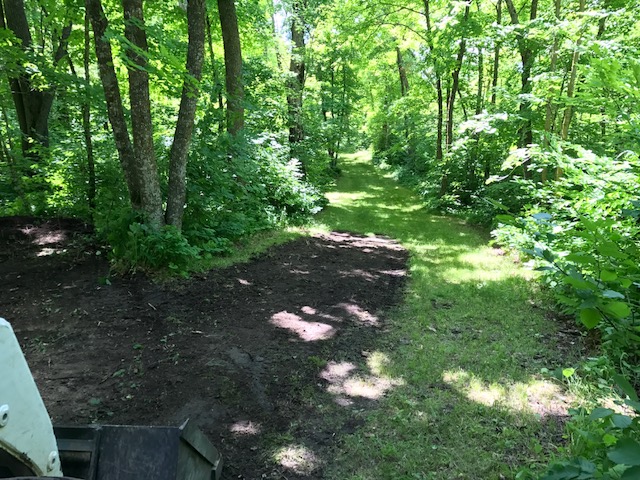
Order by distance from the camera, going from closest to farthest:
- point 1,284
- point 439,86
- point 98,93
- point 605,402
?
point 605,402 → point 1,284 → point 98,93 → point 439,86

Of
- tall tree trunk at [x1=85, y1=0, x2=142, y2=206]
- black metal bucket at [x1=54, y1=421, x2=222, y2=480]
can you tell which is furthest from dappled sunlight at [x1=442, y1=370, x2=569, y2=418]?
tall tree trunk at [x1=85, y1=0, x2=142, y2=206]

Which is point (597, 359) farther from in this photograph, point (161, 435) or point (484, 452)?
point (161, 435)

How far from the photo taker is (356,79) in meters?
22.6

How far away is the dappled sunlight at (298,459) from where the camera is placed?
8.82 feet

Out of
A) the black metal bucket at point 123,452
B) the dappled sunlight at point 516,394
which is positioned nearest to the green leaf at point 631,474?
the black metal bucket at point 123,452

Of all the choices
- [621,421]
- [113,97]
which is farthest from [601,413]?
[113,97]

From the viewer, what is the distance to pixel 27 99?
8.83 meters

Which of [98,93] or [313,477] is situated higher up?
[98,93]

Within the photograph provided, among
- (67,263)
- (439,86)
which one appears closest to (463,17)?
(439,86)

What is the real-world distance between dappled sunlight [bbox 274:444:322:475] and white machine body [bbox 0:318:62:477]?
1.69 metres

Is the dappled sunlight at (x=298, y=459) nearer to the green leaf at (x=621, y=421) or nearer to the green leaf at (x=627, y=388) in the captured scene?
the green leaf at (x=621, y=421)

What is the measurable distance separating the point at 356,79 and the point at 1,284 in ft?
68.9

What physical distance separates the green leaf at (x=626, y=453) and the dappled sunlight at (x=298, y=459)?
2.06 meters

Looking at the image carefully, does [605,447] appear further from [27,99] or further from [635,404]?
[27,99]
